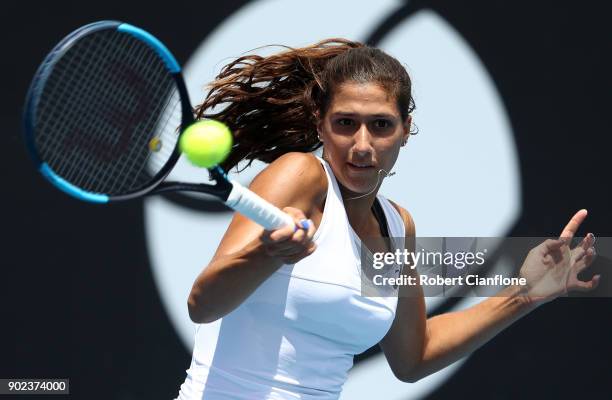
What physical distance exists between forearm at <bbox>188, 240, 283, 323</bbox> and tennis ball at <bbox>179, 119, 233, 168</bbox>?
0.21m

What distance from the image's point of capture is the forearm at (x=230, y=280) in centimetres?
203

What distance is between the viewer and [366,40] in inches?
142

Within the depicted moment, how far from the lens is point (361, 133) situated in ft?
7.69

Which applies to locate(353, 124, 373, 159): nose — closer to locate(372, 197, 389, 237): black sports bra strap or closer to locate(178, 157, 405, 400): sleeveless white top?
locate(178, 157, 405, 400): sleeveless white top

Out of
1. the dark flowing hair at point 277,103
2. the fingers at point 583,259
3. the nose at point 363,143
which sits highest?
the dark flowing hair at point 277,103

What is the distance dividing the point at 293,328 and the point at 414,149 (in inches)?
56.6

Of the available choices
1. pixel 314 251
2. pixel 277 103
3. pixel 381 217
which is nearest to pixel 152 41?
pixel 314 251

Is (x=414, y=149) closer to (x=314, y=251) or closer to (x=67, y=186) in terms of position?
(x=314, y=251)

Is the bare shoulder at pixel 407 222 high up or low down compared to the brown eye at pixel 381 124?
down

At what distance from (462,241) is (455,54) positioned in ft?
2.26

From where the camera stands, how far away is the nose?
2.33 metres

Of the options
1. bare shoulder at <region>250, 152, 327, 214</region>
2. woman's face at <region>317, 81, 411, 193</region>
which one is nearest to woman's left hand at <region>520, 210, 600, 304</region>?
woman's face at <region>317, 81, 411, 193</region>

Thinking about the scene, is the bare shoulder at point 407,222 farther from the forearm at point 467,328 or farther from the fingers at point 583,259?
the fingers at point 583,259

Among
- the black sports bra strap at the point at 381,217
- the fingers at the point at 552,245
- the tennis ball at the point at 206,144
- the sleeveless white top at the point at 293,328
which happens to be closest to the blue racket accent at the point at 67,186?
the tennis ball at the point at 206,144
